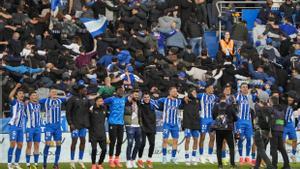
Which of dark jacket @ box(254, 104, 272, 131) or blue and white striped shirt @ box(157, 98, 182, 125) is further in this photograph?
blue and white striped shirt @ box(157, 98, 182, 125)

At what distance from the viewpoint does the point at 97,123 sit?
3198 cm

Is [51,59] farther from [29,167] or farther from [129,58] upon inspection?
[29,167]

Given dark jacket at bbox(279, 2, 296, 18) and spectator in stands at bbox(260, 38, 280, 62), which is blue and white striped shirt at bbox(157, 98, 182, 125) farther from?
dark jacket at bbox(279, 2, 296, 18)

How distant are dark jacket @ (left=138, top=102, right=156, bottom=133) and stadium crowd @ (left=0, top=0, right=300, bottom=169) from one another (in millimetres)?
31

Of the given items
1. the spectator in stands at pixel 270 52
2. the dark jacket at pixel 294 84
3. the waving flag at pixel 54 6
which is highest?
the waving flag at pixel 54 6

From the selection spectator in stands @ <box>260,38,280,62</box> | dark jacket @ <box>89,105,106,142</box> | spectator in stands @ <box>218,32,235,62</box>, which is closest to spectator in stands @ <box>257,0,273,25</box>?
spectator in stands @ <box>260,38,280,62</box>

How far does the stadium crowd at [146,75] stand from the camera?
106 feet

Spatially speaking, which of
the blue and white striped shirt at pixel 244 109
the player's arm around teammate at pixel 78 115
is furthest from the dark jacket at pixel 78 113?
the blue and white striped shirt at pixel 244 109

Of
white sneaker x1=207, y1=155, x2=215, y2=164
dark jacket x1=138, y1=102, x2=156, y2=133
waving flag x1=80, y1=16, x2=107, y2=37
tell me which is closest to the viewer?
dark jacket x1=138, y1=102, x2=156, y2=133

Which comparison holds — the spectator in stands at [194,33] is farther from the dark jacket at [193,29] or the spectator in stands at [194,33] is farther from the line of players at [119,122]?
the line of players at [119,122]

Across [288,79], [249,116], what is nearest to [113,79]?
[249,116]

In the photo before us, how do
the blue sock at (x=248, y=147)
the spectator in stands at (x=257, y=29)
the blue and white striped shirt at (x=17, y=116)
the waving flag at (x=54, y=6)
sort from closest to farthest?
1. the blue and white striped shirt at (x=17, y=116)
2. the blue sock at (x=248, y=147)
3. the waving flag at (x=54, y=6)
4. the spectator in stands at (x=257, y=29)

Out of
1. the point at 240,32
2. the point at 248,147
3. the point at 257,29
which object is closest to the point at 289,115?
the point at 248,147

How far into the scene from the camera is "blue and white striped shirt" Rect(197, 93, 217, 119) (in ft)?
114
